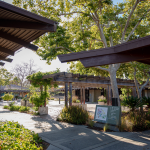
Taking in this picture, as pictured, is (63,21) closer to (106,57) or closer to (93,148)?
(106,57)

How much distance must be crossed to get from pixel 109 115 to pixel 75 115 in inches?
80.0

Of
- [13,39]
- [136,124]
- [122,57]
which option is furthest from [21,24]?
[136,124]

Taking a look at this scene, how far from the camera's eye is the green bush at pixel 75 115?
8180 millimetres

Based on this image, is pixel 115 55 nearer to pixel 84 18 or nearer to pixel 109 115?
pixel 109 115

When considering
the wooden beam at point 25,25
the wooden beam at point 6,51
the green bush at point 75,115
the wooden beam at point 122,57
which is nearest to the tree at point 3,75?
the green bush at point 75,115

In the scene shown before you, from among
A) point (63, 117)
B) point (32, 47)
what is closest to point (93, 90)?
point (63, 117)

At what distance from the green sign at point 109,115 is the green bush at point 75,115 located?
3.05 feet

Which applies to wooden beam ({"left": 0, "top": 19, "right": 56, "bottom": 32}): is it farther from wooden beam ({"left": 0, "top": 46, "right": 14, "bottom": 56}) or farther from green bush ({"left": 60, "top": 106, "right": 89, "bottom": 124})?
green bush ({"left": 60, "top": 106, "right": 89, "bottom": 124})

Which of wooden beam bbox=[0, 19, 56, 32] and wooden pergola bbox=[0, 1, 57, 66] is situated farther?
wooden beam bbox=[0, 19, 56, 32]

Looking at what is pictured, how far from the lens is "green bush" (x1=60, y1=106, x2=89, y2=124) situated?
Answer: 818cm

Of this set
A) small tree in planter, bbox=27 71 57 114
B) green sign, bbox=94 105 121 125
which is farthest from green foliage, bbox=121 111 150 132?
small tree in planter, bbox=27 71 57 114

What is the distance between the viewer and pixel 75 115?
8.39 metres

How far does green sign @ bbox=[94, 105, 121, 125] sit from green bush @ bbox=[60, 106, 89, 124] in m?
0.93

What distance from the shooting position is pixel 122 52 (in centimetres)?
445
